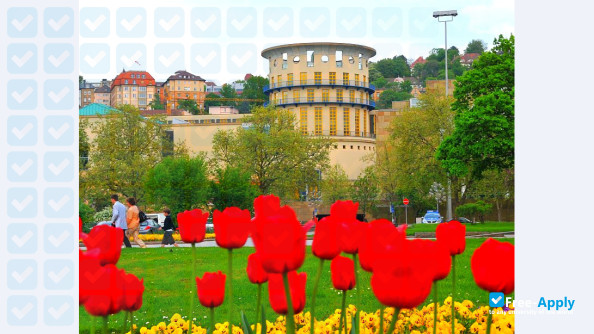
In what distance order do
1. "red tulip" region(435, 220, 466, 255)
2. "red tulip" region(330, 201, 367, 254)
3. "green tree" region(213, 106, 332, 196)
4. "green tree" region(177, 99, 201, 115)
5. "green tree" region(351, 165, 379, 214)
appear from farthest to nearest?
"green tree" region(177, 99, 201, 115) → "green tree" region(351, 165, 379, 214) → "green tree" region(213, 106, 332, 196) → "red tulip" region(435, 220, 466, 255) → "red tulip" region(330, 201, 367, 254)

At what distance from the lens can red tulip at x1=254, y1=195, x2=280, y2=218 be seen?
1655 mm

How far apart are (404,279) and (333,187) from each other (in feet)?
107

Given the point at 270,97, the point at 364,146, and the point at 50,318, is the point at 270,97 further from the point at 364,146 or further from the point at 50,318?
the point at 50,318

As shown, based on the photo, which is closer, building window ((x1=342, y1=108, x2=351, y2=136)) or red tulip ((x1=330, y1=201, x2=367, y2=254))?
red tulip ((x1=330, y1=201, x2=367, y2=254))

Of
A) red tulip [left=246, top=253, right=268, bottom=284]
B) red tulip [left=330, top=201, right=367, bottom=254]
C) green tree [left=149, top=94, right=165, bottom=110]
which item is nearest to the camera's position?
red tulip [left=330, top=201, right=367, bottom=254]

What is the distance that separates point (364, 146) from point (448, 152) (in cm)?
2686

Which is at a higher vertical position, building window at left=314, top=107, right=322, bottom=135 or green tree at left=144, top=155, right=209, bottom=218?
building window at left=314, top=107, right=322, bottom=135

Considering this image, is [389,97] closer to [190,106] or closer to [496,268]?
[190,106]

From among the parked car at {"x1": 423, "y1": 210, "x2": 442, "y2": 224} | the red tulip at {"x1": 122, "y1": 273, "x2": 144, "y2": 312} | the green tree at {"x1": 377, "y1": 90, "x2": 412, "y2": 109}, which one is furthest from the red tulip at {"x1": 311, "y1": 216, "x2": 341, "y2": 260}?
the green tree at {"x1": 377, "y1": 90, "x2": 412, "y2": 109}

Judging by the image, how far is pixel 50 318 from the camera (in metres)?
3.06

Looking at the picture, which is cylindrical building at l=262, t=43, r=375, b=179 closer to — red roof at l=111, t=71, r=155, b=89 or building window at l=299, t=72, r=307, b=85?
building window at l=299, t=72, r=307, b=85

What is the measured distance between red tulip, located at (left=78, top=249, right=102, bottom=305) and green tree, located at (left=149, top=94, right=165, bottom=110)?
128 feet

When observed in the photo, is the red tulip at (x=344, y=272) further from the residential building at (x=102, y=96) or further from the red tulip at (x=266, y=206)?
the residential building at (x=102, y=96)
